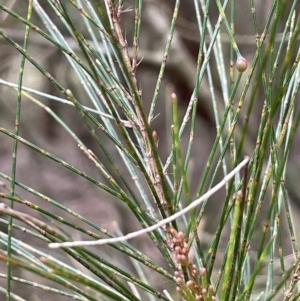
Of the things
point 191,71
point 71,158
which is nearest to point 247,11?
point 191,71

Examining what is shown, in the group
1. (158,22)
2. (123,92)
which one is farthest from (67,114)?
(123,92)

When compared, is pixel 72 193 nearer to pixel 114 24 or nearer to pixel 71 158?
pixel 71 158

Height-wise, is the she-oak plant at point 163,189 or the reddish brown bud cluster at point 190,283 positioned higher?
the she-oak plant at point 163,189

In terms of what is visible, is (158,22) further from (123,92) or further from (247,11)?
(123,92)

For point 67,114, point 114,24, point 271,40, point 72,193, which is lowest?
point 271,40

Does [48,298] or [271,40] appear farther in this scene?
[48,298]

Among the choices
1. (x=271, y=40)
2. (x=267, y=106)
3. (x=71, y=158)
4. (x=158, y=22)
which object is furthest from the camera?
(x=71, y=158)

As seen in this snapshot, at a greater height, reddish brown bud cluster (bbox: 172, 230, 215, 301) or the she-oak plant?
the she-oak plant

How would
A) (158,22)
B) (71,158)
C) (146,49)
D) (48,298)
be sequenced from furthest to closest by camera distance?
(71,158) < (48,298) < (146,49) < (158,22)

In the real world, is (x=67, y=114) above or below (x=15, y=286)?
above
